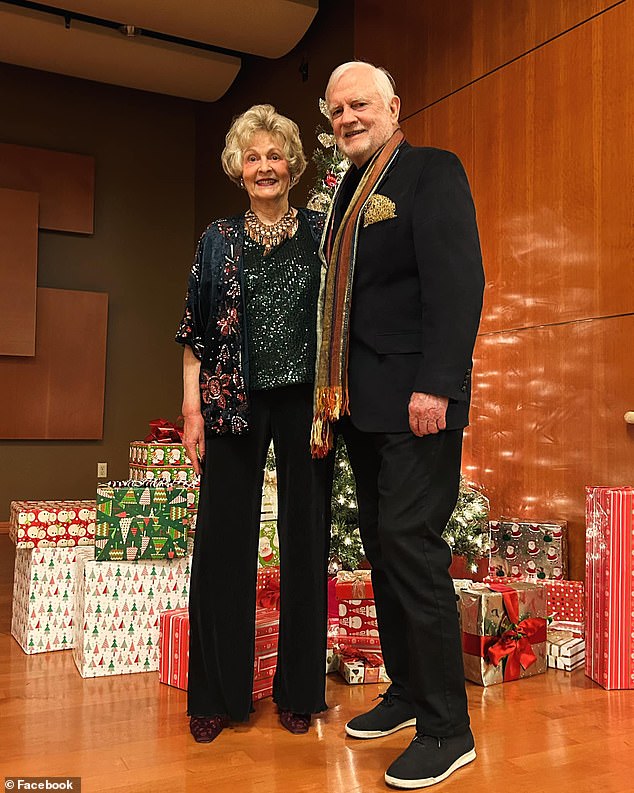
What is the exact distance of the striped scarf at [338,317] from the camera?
71.9 inches

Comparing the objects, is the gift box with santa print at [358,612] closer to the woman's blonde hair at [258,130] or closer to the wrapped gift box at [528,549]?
the wrapped gift box at [528,549]

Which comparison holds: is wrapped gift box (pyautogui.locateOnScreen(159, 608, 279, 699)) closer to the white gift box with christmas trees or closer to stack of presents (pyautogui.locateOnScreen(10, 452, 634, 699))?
stack of presents (pyautogui.locateOnScreen(10, 452, 634, 699))

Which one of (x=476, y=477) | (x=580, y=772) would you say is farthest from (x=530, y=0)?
(x=580, y=772)

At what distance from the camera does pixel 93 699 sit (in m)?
2.32

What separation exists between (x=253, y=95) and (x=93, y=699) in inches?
192

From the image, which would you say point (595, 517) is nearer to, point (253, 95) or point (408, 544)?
point (408, 544)

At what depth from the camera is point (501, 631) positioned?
8.45ft

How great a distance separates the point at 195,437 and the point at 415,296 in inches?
26.5

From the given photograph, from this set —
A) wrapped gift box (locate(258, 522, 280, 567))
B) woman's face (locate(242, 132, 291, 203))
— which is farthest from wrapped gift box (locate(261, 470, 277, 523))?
woman's face (locate(242, 132, 291, 203))

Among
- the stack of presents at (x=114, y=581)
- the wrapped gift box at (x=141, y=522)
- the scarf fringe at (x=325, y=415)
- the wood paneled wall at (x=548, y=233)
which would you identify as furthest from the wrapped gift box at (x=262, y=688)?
the wood paneled wall at (x=548, y=233)

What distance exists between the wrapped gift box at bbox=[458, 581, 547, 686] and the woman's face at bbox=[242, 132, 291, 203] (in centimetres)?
134

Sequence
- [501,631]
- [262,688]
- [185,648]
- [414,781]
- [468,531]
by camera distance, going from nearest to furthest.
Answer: [414,781] → [262,688] → [185,648] → [501,631] → [468,531]

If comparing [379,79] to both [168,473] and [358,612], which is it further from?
[168,473]

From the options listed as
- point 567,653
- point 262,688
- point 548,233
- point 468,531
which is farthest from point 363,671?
point 548,233
